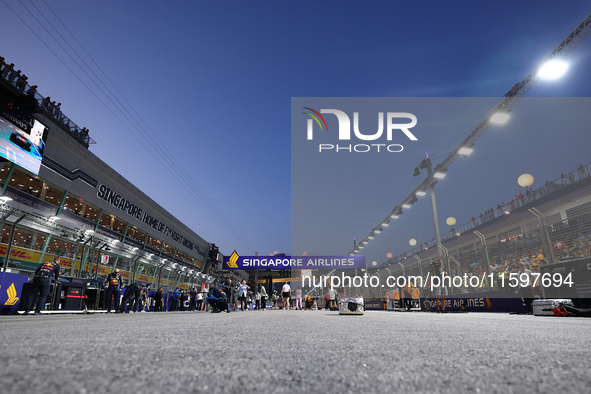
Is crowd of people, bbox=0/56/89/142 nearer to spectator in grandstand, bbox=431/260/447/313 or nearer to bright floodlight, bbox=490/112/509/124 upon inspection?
spectator in grandstand, bbox=431/260/447/313

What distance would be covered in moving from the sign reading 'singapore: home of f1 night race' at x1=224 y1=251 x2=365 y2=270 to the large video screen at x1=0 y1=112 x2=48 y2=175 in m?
18.6

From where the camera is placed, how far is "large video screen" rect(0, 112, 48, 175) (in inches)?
509

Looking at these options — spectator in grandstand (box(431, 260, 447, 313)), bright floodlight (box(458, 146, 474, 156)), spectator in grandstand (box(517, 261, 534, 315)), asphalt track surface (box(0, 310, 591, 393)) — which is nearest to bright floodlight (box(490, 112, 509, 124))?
bright floodlight (box(458, 146, 474, 156))

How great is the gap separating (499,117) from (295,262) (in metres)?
21.1

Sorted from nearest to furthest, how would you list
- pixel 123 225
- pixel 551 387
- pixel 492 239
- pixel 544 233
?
pixel 551 387
pixel 544 233
pixel 492 239
pixel 123 225

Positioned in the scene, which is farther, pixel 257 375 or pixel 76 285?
pixel 76 285

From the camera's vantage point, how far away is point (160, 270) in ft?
91.2

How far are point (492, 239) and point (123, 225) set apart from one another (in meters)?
24.3

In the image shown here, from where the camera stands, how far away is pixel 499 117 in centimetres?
2262

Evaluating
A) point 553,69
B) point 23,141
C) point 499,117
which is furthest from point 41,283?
point 499,117

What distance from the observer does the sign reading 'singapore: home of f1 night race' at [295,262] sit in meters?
30.3

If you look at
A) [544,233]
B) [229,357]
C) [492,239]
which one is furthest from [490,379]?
[492,239]

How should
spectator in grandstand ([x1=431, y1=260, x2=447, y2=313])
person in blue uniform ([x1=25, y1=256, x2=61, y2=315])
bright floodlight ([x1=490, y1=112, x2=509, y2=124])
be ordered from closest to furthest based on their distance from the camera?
person in blue uniform ([x1=25, y1=256, x2=61, y2=315]) → spectator in grandstand ([x1=431, y1=260, x2=447, y2=313]) → bright floodlight ([x1=490, y1=112, x2=509, y2=124])

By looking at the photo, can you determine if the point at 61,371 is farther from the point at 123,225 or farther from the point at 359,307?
the point at 123,225
